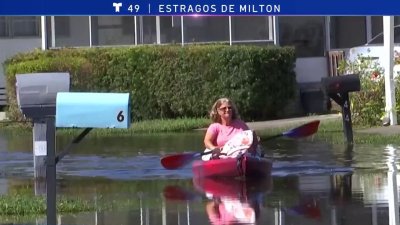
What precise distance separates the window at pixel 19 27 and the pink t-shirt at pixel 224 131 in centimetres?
2071

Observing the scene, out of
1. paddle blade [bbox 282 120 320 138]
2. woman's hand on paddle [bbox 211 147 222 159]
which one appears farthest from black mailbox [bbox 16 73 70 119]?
paddle blade [bbox 282 120 320 138]

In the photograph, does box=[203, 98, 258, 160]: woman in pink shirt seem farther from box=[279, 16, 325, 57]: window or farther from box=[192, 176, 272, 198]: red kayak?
box=[279, 16, 325, 57]: window

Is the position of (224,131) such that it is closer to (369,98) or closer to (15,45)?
(369,98)

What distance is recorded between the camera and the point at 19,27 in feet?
119

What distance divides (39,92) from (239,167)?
445 centimetres

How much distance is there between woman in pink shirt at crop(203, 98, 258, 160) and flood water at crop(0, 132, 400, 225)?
2.06ft

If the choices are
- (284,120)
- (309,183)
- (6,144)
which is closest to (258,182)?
(309,183)

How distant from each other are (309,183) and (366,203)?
7.61 ft

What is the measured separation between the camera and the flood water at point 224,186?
38.9ft

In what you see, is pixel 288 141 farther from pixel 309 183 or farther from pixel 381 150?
pixel 309 183

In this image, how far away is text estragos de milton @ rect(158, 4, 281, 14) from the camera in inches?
308

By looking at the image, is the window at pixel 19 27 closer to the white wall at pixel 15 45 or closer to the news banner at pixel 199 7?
the white wall at pixel 15 45

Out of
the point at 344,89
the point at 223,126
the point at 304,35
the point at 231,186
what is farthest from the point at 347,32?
the point at 231,186

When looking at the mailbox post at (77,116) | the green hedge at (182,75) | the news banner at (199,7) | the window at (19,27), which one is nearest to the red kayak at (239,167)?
the mailbox post at (77,116)
